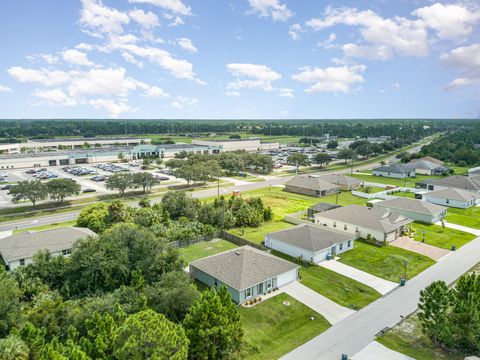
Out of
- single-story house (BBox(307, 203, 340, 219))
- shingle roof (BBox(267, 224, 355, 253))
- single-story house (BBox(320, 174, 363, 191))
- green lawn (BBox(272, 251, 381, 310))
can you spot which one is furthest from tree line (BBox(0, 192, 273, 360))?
single-story house (BBox(320, 174, 363, 191))

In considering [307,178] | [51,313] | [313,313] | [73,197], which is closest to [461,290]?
[313,313]

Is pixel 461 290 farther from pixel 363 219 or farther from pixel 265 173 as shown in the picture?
pixel 265 173

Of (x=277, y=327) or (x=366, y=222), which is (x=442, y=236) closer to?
(x=366, y=222)

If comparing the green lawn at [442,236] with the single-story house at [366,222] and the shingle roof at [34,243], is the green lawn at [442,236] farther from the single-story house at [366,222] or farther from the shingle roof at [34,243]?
the shingle roof at [34,243]

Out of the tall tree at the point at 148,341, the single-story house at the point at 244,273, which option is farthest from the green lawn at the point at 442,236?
the tall tree at the point at 148,341

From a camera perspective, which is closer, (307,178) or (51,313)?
(51,313)

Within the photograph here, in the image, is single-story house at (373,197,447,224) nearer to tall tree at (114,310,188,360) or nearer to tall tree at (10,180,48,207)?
tall tree at (114,310,188,360)
